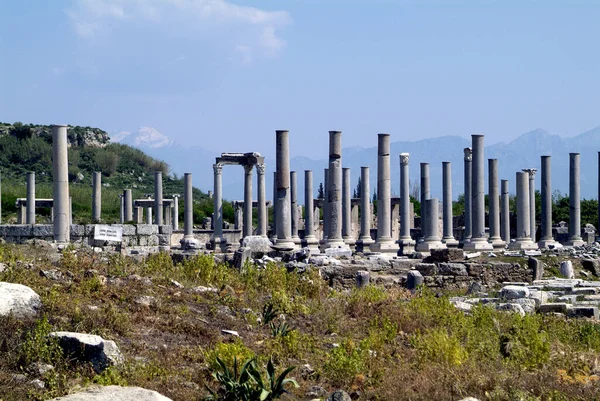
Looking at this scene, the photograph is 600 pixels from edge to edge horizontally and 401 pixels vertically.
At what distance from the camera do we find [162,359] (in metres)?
11.6

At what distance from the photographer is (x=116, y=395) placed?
32.7ft

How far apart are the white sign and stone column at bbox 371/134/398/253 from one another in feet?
38.5

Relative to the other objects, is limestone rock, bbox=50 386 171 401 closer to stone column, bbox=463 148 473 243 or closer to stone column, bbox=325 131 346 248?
stone column, bbox=325 131 346 248

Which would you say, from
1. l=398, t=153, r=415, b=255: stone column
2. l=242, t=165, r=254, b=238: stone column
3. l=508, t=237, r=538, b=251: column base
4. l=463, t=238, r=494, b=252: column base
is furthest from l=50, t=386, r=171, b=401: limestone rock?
l=242, t=165, r=254, b=238: stone column

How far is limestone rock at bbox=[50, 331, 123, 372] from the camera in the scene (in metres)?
10.9

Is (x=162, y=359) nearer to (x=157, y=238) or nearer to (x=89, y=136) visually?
(x=157, y=238)

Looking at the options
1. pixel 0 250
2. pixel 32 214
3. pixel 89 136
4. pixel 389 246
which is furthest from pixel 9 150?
pixel 0 250

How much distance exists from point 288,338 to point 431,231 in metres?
29.4

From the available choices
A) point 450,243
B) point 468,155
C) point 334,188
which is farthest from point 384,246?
point 468,155

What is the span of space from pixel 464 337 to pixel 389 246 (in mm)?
25071

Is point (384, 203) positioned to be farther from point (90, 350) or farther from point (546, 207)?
point (90, 350)

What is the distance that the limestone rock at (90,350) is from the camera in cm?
1090

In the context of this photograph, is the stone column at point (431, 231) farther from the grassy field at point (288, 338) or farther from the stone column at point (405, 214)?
the grassy field at point (288, 338)

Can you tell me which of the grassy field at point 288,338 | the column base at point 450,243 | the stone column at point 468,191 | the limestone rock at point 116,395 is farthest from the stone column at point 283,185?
the limestone rock at point 116,395
